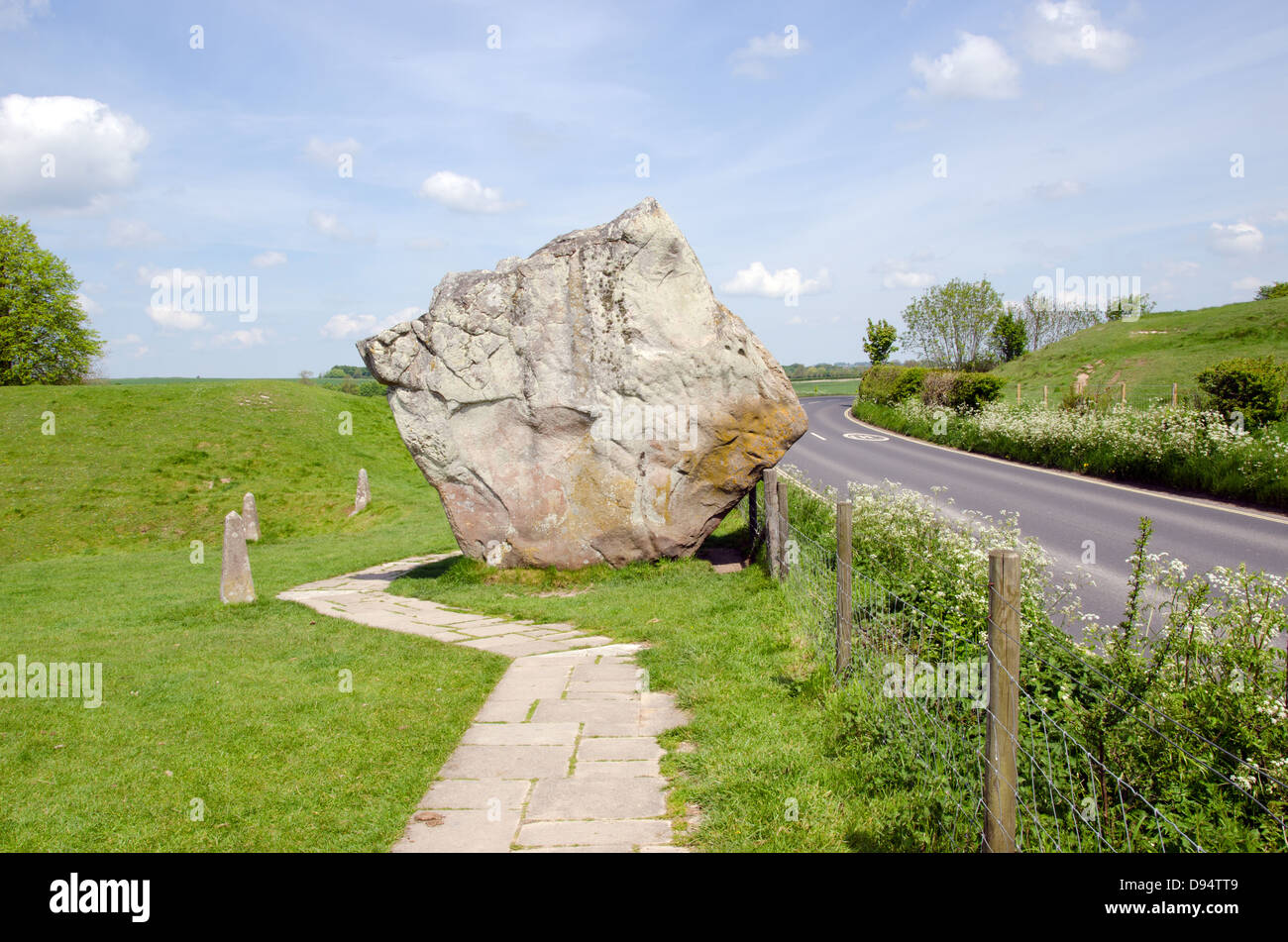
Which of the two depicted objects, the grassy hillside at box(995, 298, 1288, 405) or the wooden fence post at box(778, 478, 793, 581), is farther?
the grassy hillside at box(995, 298, 1288, 405)

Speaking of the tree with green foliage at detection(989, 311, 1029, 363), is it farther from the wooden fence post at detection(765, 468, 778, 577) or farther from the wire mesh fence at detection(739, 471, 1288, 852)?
the wire mesh fence at detection(739, 471, 1288, 852)

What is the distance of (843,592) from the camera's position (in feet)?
19.4

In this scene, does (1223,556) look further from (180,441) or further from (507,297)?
(180,441)

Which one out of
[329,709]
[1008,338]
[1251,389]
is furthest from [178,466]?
[1008,338]

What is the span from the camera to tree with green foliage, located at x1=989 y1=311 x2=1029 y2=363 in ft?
164

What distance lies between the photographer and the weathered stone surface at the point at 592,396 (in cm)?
1027

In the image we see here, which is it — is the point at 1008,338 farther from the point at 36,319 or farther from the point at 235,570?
the point at 36,319

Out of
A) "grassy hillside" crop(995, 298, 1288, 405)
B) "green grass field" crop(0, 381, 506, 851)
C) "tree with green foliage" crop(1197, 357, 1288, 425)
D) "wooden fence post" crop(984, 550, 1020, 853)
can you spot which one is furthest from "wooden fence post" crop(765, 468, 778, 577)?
"grassy hillside" crop(995, 298, 1288, 405)

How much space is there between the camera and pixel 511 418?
34.8 ft

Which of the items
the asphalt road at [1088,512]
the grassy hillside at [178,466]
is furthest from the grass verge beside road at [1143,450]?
the grassy hillside at [178,466]

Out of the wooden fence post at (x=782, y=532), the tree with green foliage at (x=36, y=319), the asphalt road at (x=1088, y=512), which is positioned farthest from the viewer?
the tree with green foliage at (x=36, y=319)

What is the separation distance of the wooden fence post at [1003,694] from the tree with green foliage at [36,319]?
4840 cm

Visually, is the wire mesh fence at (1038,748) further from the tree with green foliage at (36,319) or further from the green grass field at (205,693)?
the tree with green foliage at (36,319)

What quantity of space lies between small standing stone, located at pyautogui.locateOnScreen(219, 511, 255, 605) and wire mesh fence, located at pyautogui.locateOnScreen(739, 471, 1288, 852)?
8232 mm
